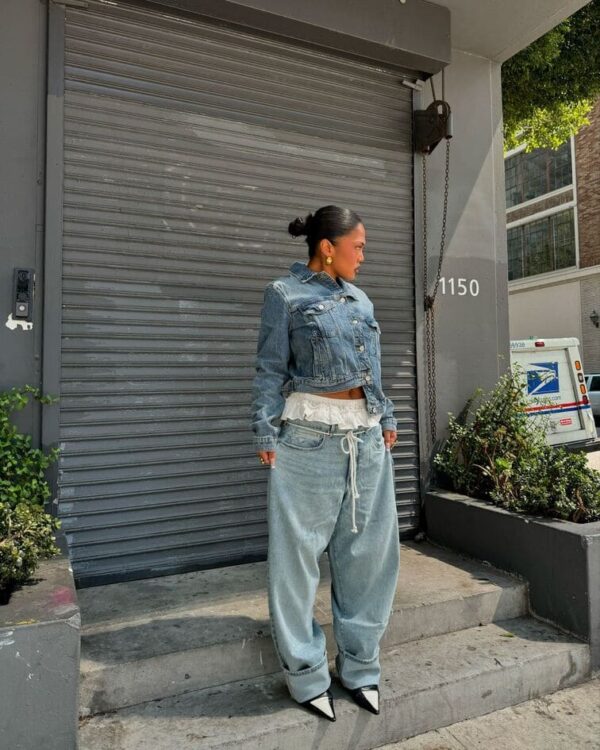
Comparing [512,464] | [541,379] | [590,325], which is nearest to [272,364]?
[512,464]

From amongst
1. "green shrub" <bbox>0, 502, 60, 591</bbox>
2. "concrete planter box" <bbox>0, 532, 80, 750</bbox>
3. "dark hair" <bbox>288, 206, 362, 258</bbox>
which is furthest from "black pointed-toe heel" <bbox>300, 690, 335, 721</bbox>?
"dark hair" <bbox>288, 206, 362, 258</bbox>

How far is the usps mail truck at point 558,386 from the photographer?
616 cm

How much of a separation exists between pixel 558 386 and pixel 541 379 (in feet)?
0.88

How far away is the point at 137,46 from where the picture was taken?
344cm

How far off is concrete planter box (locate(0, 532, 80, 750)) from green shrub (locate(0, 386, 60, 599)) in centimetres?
23

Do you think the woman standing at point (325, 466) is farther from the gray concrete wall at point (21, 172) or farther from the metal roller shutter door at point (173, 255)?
the gray concrete wall at point (21, 172)

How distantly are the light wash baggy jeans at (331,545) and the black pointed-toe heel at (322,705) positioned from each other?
2 centimetres

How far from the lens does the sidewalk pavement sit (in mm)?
2301

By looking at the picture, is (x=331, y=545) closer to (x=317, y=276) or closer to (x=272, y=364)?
(x=272, y=364)

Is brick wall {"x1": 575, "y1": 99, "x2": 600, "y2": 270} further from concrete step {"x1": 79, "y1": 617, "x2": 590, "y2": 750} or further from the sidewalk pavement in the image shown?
the sidewalk pavement

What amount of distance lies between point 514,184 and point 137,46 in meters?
23.3

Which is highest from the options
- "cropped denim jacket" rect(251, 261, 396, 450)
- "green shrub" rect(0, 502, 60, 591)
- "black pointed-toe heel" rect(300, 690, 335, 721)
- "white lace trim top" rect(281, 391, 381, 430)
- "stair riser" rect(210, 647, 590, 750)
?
"cropped denim jacket" rect(251, 261, 396, 450)

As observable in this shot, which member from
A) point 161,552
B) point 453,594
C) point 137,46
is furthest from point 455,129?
point 161,552

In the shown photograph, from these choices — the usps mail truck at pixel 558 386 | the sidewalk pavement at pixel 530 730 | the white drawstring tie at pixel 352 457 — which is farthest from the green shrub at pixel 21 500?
the usps mail truck at pixel 558 386
